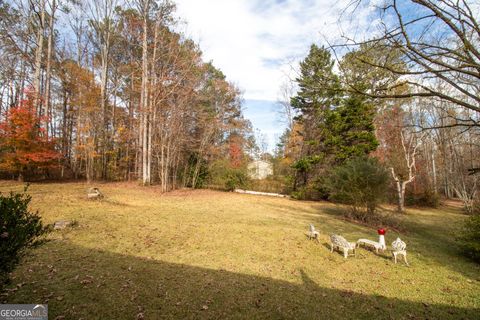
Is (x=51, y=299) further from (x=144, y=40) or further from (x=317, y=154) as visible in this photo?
(x=144, y=40)

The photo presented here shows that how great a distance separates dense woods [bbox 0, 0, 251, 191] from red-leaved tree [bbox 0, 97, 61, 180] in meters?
0.12

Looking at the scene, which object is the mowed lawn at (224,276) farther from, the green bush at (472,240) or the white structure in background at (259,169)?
the white structure in background at (259,169)

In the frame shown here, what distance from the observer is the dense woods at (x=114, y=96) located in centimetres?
1494

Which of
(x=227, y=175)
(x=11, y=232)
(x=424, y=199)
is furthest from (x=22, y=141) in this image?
(x=424, y=199)

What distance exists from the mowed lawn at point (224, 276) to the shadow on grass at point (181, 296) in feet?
0.05

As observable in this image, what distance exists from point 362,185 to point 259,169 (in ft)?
46.7

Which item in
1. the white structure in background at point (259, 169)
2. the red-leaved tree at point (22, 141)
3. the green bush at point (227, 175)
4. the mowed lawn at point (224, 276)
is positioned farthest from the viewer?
the white structure in background at point (259, 169)

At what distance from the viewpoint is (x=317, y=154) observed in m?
16.2

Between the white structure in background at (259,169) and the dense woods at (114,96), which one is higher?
the dense woods at (114,96)

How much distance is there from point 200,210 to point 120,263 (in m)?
5.34

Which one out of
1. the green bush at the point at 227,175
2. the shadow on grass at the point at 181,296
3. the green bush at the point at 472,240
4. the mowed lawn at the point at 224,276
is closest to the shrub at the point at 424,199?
the mowed lawn at the point at 224,276

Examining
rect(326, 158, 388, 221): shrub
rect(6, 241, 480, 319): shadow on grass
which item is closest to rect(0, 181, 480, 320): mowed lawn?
rect(6, 241, 480, 319): shadow on grass

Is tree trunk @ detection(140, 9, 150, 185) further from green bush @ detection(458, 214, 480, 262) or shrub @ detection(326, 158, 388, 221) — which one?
green bush @ detection(458, 214, 480, 262)

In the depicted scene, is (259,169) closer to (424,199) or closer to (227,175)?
(227,175)
